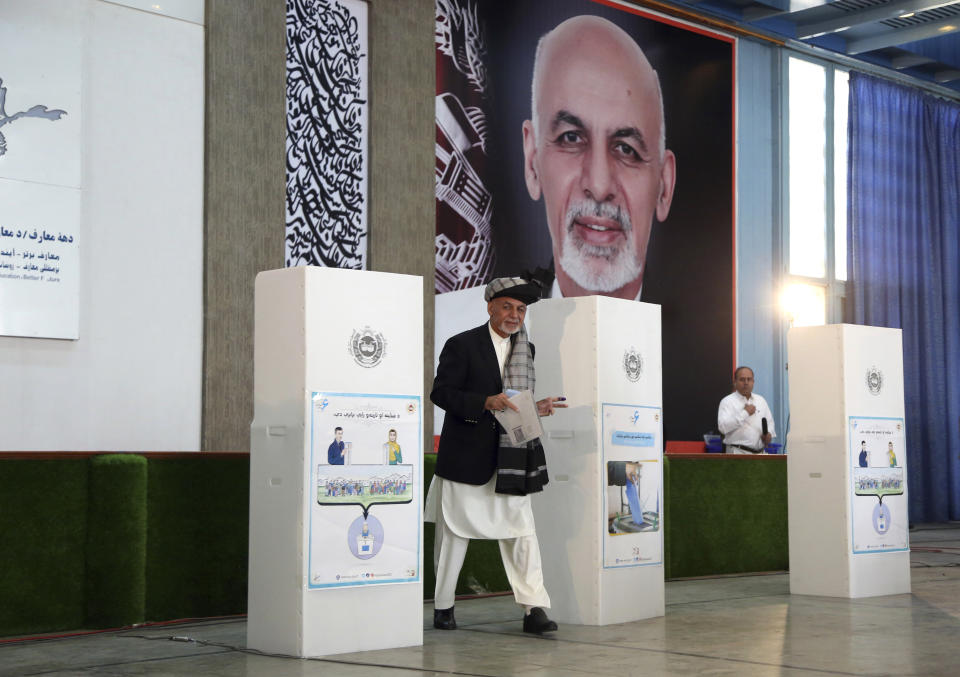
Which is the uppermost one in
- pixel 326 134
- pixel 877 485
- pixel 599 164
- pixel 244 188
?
pixel 599 164

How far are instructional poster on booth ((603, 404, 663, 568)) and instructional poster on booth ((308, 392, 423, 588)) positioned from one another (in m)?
1.10

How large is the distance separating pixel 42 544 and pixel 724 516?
184 inches

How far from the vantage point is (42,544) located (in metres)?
5.45

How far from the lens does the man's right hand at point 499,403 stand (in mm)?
5164

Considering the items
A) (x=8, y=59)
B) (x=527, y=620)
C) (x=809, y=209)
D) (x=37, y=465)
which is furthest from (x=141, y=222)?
(x=809, y=209)

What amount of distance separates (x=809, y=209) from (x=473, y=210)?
4.93 m

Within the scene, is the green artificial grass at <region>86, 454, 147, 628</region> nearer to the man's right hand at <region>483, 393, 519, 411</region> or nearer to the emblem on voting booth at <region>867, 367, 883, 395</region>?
the man's right hand at <region>483, 393, 519, 411</region>

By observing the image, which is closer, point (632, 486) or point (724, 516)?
point (632, 486)

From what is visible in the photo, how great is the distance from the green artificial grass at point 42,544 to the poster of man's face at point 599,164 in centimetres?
455

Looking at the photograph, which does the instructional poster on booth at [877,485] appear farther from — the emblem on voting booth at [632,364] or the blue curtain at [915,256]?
the blue curtain at [915,256]

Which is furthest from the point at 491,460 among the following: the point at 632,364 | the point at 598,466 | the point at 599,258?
the point at 599,258

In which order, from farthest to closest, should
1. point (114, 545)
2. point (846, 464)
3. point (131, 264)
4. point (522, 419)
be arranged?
point (131, 264) → point (846, 464) → point (114, 545) → point (522, 419)

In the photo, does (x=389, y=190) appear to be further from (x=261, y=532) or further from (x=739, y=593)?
(x=261, y=532)

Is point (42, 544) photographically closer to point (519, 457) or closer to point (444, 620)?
point (444, 620)
